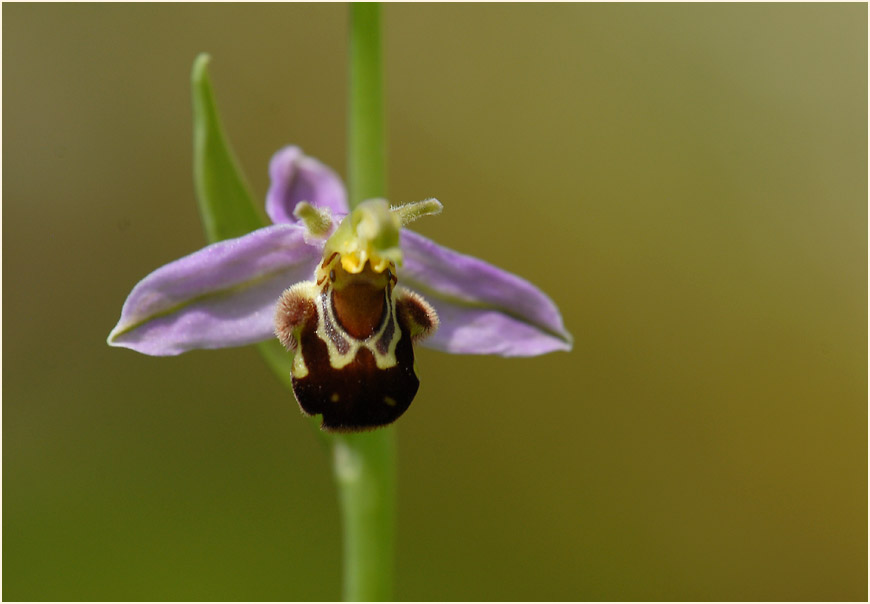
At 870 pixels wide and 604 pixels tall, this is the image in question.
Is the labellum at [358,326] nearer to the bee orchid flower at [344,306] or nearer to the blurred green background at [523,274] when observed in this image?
the bee orchid flower at [344,306]

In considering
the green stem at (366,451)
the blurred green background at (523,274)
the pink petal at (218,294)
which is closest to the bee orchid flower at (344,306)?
the pink petal at (218,294)

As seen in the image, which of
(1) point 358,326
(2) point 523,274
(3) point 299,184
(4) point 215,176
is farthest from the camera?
(2) point 523,274

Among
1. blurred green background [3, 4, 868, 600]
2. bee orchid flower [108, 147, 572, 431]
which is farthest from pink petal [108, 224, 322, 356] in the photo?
blurred green background [3, 4, 868, 600]

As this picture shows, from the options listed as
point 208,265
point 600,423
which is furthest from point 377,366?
point 600,423

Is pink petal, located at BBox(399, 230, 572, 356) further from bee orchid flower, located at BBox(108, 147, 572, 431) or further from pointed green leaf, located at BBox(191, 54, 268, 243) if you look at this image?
pointed green leaf, located at BBox(191, 54, 268, 243)

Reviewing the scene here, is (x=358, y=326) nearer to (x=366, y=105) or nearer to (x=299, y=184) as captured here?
(x=366, y=105)

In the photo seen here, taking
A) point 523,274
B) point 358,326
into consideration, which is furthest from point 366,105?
point 523,274
